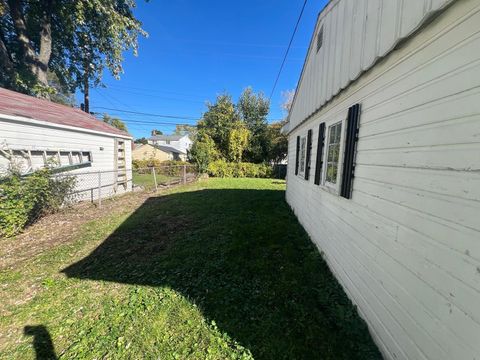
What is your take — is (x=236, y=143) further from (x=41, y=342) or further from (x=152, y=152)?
(x=152, y=152)

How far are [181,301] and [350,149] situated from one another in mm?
2704

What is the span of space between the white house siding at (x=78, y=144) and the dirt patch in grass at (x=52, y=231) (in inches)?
37.4

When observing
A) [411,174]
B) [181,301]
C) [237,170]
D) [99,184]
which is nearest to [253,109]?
[237,170]

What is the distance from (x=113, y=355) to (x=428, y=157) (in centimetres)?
297

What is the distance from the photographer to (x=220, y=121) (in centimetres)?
2127


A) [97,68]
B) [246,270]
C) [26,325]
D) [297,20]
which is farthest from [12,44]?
[246,270]

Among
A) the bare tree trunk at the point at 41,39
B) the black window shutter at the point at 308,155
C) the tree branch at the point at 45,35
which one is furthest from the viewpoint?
the tree branch at the point at 45,35

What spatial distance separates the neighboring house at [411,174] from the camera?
1.16 m

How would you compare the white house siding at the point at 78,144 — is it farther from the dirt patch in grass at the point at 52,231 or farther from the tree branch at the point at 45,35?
the tree branch at the point at 45,35

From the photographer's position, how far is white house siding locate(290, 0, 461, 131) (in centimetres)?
155

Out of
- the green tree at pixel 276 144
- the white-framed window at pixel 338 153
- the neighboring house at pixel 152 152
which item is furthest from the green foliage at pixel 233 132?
the neighboring house at pixel 152 152

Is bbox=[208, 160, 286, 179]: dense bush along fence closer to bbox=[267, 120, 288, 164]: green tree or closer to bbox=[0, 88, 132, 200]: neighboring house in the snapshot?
bbox=[267, 120, 288, 164]: green tree

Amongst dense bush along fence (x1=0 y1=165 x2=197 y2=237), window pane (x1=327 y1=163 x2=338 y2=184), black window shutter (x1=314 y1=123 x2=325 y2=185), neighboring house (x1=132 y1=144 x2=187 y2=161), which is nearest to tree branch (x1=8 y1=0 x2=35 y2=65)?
dense bush along fence (x1=0 y1=165 x2=197 y2=237)

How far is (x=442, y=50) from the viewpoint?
1367 millimetres
